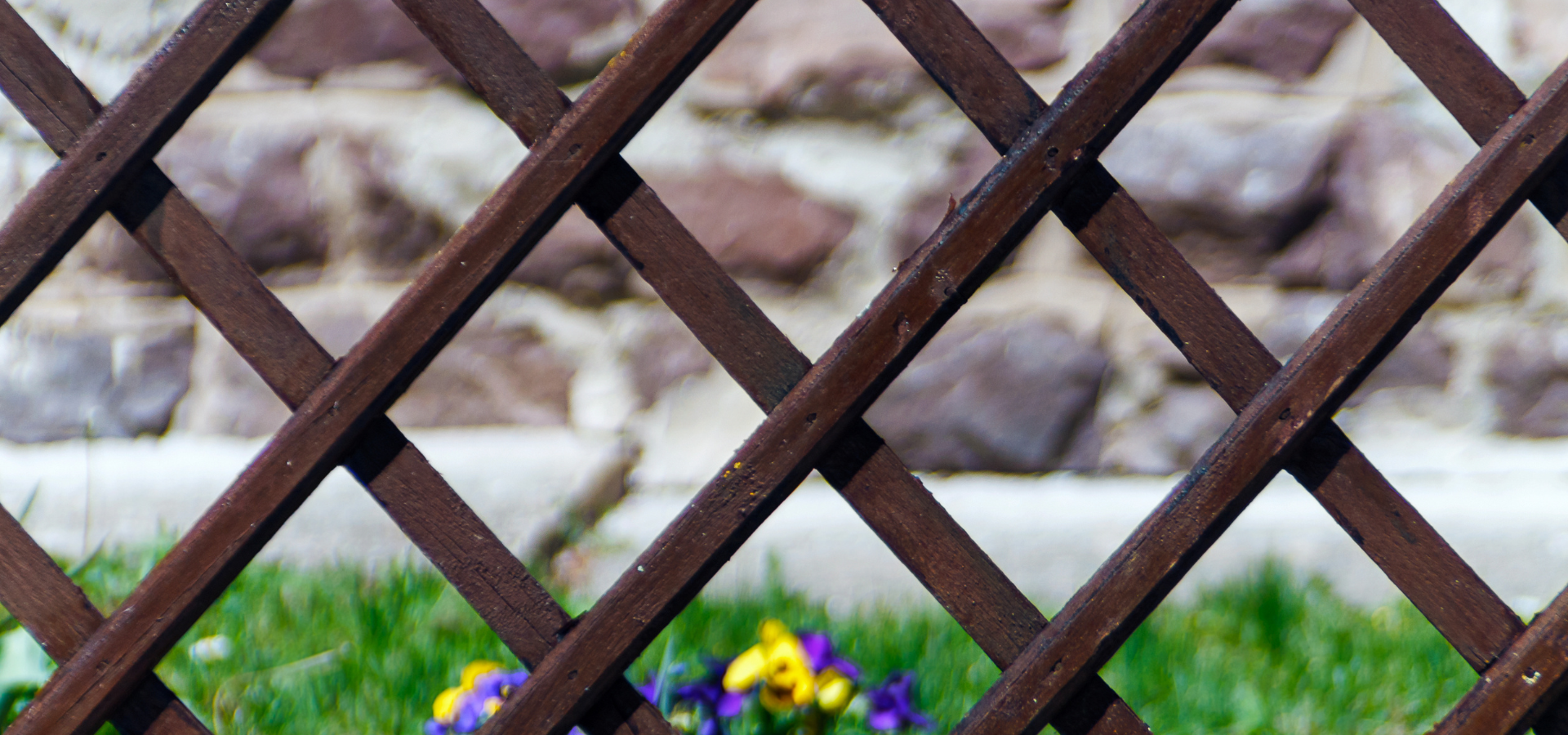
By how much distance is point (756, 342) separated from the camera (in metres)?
0.81

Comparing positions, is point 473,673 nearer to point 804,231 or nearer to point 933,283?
point 933,283

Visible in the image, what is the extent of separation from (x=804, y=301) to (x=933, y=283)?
0.82 m

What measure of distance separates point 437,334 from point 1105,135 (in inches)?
21.1

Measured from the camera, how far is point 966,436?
5.19ft

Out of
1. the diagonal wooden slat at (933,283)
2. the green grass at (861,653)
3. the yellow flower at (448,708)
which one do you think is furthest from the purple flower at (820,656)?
the yellow flower at (448,708)

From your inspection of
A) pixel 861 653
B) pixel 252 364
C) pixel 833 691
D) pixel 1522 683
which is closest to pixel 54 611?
pixel 252 364

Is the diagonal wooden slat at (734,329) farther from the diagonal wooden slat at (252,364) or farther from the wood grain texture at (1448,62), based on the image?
the wood grain texture at (1448,62)

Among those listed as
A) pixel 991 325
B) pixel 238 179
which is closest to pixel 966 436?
pixel 991 325

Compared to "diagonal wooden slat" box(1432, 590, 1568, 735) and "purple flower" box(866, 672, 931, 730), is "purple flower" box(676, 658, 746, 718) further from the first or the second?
"diagonal wooden slat" box(1432, 590, 1568, 735)

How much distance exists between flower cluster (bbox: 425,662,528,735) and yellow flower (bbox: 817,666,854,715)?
0.91ft

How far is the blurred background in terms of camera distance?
1532 millimetres

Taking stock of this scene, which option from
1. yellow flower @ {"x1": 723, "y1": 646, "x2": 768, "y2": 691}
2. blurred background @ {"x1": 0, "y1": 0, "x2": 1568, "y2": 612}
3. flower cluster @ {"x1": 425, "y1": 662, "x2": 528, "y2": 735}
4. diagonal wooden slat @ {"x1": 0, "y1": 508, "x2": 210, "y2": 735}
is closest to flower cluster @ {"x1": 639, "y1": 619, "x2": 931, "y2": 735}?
yellow flower @ {"x1": 723, "y1": 646, "x2": 768, "y2": 691}

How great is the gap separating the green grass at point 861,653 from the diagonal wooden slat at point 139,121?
0.60 metres

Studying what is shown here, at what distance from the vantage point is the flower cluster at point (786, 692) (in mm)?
966
